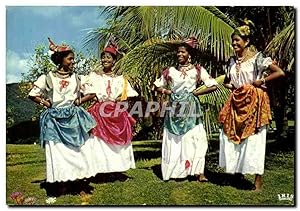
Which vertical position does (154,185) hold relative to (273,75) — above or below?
below

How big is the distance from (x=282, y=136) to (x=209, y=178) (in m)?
0.79

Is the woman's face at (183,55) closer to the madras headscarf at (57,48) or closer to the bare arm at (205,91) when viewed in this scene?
the bare arm at (205,91)

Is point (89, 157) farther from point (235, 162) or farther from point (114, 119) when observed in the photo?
point (235, 162)

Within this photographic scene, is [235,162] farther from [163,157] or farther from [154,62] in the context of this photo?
[154,62]

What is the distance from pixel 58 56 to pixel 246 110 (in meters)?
1.81

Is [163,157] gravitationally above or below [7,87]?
below

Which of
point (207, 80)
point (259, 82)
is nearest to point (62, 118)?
point (207, 80)

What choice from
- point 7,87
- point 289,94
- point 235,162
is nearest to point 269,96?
point 289,94

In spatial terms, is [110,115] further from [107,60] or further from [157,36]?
[157,36]

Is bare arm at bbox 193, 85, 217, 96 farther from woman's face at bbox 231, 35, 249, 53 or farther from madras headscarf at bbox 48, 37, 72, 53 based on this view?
madras headscarf at bbox 48, 37, 72, 53

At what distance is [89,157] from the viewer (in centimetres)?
731

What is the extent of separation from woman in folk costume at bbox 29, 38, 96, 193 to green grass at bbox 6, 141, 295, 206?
0.21 meters

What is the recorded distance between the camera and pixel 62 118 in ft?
23.5

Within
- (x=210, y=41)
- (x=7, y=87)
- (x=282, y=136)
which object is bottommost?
(x=282, y=136)
